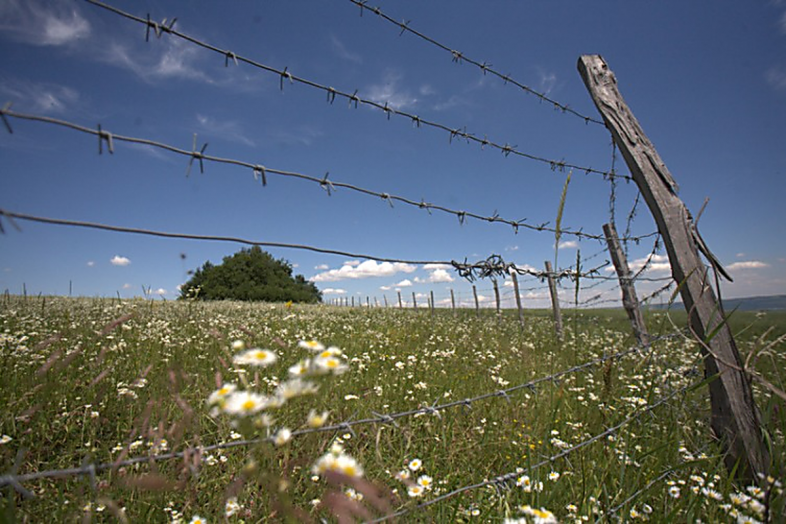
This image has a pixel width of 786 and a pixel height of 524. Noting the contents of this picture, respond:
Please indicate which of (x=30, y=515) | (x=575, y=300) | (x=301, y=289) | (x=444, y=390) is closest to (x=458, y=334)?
(x=444, y=390)

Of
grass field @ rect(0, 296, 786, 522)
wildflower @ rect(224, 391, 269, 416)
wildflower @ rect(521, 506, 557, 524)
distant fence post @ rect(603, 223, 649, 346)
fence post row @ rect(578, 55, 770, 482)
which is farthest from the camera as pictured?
distant fence post @ rect(603, 223, 649, 346)

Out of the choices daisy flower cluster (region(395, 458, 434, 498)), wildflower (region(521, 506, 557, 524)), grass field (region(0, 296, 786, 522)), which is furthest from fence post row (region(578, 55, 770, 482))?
daisy flower cluster (region(395, 458, 434, 498))

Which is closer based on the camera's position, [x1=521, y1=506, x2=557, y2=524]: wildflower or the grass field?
the grass field

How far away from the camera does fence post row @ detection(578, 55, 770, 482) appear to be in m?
2.30

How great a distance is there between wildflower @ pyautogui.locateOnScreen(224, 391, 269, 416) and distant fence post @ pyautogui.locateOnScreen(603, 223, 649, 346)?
4166mm

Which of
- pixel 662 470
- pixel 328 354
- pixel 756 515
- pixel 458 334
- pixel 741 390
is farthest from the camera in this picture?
pixel 458 334

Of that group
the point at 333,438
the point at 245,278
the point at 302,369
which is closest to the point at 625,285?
the point at 333,438

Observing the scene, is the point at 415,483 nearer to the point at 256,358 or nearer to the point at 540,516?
the point at 540,516

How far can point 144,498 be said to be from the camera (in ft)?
5.75

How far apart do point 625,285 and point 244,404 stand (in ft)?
14.7

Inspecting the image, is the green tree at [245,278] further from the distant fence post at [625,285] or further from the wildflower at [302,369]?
the wildflower at [302,369]

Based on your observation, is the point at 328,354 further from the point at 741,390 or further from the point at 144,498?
the point at 741,390

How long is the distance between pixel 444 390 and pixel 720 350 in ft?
6.37

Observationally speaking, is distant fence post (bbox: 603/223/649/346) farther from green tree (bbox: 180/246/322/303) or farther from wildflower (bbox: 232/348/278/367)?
green tree (bbox: 180/246/322/303)
